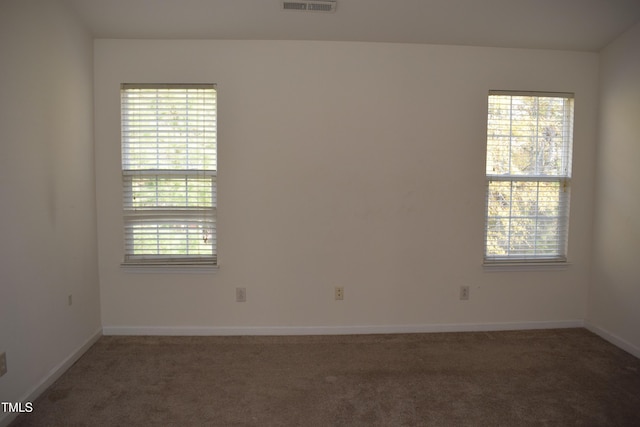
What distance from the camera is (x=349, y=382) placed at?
235cm

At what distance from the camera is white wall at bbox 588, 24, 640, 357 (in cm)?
279

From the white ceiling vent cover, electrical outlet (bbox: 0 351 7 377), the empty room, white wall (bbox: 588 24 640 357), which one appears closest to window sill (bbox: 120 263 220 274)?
the empty room

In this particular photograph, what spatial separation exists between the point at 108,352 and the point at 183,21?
2.65 meters

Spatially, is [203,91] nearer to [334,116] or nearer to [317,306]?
[334,116]

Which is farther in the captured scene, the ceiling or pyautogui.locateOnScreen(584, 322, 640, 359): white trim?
pyautogui.locateOnScreen(584, 322, 640, 359): white trim

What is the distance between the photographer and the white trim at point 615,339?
9.05 ft

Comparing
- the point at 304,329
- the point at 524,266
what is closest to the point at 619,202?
the point at 524,266

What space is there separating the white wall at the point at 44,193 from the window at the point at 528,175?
133 inches

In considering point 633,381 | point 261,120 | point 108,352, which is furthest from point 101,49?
point 633,381

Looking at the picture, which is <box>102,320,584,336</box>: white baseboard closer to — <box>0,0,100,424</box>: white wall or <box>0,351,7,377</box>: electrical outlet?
<box>0,0,100,424</box>: white wall

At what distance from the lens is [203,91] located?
2969 millimetres

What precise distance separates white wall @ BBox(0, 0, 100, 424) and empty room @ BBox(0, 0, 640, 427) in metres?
0.03

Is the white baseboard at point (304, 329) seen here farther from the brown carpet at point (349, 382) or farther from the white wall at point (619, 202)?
the white wall at point (619, 202)

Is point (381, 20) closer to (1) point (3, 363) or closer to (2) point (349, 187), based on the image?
(2) point (349, 187)
